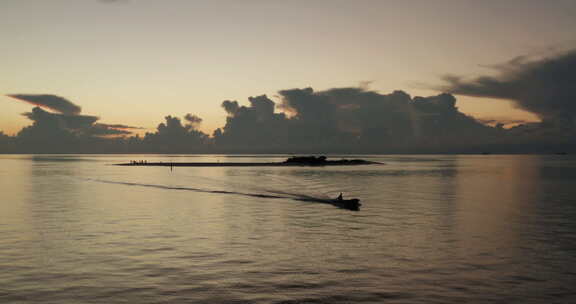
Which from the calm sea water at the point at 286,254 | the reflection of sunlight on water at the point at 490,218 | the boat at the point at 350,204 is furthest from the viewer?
the boat at the point at 350,204

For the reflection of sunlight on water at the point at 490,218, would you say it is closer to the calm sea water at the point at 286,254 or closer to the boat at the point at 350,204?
the calm sea water at the point at 286,254

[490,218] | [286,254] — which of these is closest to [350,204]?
[490,218]

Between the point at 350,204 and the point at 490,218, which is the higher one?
the point at 350,204

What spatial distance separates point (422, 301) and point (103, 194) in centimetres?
6553

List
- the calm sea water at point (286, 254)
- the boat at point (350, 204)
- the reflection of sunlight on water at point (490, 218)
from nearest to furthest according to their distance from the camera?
the calm sea water at point (286, 254), the reflection of sunlight on water at point (490, 218), the boat at point (350, 204)

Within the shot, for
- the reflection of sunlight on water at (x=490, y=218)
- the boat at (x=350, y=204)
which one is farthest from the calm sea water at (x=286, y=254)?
the boat at (x=350, y=204)

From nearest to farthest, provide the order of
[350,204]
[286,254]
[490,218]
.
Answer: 1. [286,254]
2. [490,218]
3. [350,204]

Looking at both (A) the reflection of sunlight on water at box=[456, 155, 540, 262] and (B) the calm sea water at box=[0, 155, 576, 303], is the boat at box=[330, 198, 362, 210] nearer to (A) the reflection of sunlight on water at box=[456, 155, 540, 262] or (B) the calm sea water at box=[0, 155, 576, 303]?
(B) the calm sea water at box=[0, 155, 576, 303]

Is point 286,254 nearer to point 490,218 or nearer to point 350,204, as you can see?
point 350,204

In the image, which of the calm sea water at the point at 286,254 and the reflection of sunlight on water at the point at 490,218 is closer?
the calm sea water at the point at 286,254

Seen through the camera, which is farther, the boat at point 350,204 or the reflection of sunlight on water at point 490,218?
the boat at point 350,204

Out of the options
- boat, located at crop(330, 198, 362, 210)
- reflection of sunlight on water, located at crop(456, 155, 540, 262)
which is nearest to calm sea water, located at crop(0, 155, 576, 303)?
reflection of sunlight on water, located at crop(456, 155, 540, 262)

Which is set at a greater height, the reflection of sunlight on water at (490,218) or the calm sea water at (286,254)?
the calm sea water at (286,254)

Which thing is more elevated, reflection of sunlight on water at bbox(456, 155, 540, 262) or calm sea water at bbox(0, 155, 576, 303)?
calm sea water at bbox(0, 155, 576, 303)
